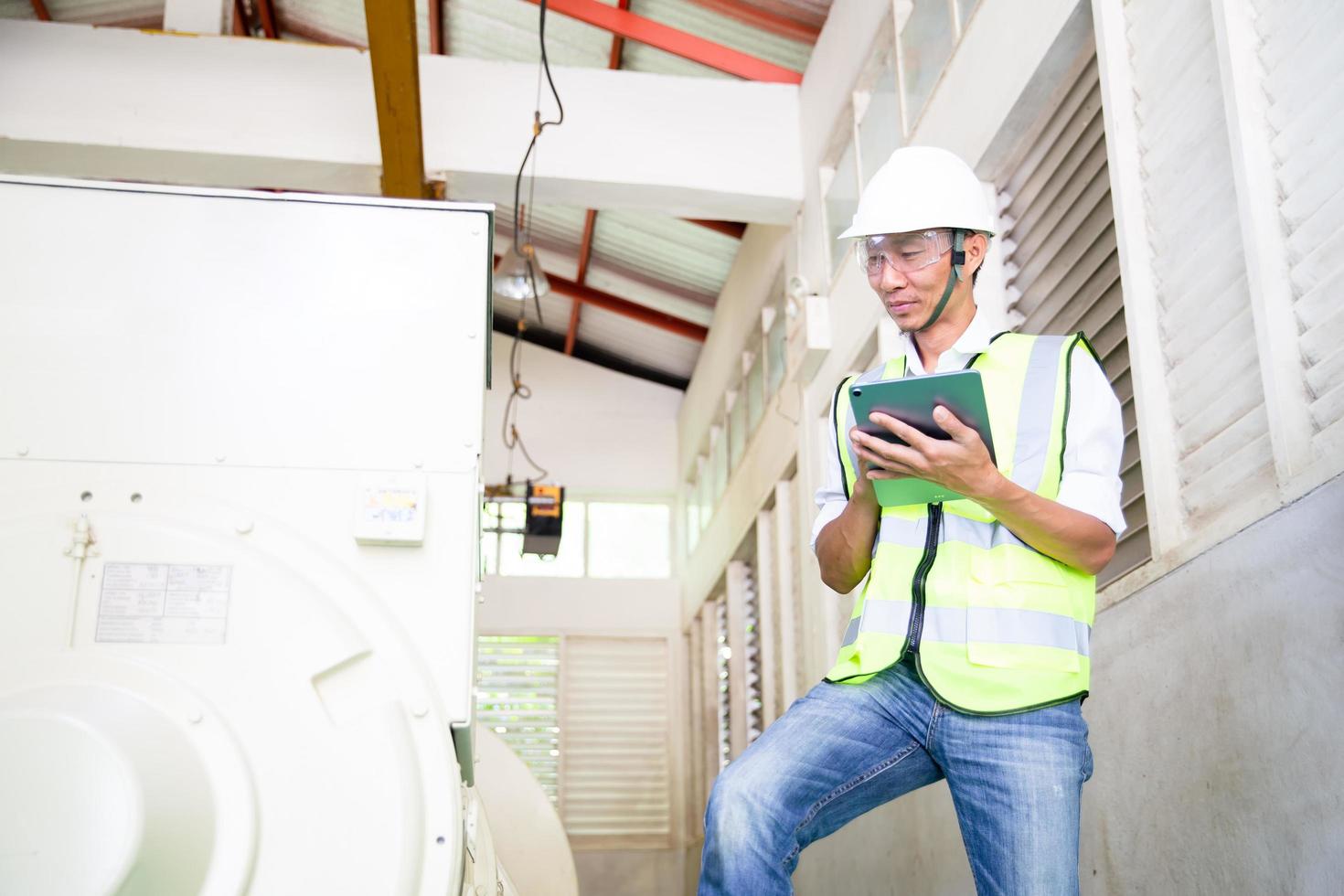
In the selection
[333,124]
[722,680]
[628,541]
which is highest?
[333,124]

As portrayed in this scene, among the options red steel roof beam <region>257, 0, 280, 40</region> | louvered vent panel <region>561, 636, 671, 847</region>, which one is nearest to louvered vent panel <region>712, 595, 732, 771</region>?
louvered vent panel <region>561, 636, 671, 847</region>

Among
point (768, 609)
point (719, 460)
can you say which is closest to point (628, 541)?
point (719, 460)

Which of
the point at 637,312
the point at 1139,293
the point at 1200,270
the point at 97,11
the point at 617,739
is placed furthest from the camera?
the point at 617,739

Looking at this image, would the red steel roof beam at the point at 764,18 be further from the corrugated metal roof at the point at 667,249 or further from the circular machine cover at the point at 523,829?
the circular machine cover at the point at 523,829

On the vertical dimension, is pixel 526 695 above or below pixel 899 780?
above

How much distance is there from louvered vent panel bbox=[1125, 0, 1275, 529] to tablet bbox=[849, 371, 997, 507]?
1.28 meters

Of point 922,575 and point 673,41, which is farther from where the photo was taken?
point 673,41

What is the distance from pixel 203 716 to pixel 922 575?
122cm

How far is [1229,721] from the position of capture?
2.86 meters

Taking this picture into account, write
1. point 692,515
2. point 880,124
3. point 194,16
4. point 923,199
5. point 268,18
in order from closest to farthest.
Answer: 1. point 923,199
2. point 880,124
3. point 194,16
4. point 268,18
5. point 692,515

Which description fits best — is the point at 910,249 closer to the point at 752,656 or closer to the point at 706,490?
the point at 752,656

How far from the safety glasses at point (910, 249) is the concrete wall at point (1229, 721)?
0.94m

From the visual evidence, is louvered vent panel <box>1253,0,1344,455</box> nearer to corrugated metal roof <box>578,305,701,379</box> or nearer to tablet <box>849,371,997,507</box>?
tablet <box>849,371,997,507</box>

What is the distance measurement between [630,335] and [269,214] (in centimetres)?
1058
